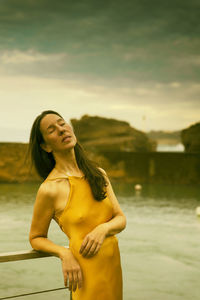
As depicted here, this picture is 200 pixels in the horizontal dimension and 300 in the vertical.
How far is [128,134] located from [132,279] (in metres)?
30.4

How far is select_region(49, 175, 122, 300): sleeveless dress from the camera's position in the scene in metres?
1.27

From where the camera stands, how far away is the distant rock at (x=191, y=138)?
20391 millimetres

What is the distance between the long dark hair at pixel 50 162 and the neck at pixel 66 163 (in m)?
0.04

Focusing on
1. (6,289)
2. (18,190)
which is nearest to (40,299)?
(6,289)

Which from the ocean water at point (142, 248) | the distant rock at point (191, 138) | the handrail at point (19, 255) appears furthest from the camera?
the distant rock at point (191, 138)

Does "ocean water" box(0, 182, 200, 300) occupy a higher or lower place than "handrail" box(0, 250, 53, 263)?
lower

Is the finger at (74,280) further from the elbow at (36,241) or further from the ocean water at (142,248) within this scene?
the ocean water at (142,248)

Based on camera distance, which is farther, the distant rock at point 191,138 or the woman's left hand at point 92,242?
the distant rock at point 191,138

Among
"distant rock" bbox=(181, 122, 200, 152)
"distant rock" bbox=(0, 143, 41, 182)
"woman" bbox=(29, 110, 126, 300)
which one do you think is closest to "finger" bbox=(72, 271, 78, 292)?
"woman" bbox=(29, 110, 126, 300)

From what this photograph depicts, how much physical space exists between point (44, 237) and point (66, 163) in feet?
0.90

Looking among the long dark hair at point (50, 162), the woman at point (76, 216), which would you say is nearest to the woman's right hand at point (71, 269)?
the woman at point (76, 216)

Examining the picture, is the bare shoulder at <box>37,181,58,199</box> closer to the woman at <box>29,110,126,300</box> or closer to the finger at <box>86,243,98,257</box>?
the woman at <box>29,110,126,300</box>

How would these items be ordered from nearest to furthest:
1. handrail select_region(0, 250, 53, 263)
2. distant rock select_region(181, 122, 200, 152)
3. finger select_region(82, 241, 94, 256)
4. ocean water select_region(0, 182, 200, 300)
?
finger select_region(82, 241, 94, 256)
handrail select_region(0, 250, 53, 263)
ocean water select_region(0, 182, 200, 300)
distant rock select_region(181, 122, 200, 152)

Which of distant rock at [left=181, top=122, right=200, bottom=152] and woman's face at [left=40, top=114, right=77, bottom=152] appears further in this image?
distant rock at [left=181, top=122, right=200, bottom=152]
